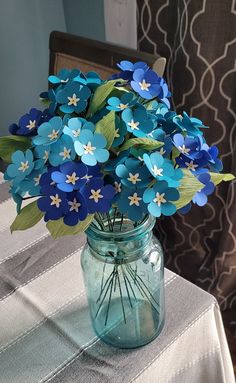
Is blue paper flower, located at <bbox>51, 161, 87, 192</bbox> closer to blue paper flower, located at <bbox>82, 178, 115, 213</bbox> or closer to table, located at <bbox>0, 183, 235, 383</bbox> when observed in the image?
blue paper flower, located at <bbox>82, 178, 115, 213</bbox>

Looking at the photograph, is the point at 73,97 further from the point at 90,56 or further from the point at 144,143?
the point at 90,56

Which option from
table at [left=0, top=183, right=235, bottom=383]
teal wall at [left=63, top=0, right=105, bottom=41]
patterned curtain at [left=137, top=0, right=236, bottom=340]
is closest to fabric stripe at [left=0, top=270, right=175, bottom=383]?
table at [left=0, top=183, right=235, bottom=383]

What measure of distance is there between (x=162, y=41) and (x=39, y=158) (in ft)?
3.14

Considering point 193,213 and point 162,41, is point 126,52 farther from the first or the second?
point 193,213

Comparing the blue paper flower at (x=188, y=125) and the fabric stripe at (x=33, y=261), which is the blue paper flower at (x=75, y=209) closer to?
the blue paper flower at (x=188, y=125)

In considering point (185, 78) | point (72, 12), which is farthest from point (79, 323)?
point (72, 12)

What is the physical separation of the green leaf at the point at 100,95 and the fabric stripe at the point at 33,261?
1.25ft

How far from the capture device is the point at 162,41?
1.42 meters

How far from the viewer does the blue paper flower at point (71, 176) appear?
0.54 metres

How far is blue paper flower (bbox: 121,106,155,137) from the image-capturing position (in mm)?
585

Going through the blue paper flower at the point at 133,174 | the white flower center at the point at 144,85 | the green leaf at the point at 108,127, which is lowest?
the blue paper flower at the point at 133,174

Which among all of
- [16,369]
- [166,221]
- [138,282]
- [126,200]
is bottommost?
[166,221]

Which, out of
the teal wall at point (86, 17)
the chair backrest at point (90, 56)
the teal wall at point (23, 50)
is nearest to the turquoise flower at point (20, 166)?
the chair backrest at point (90, 56)

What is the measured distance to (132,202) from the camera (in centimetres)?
57
